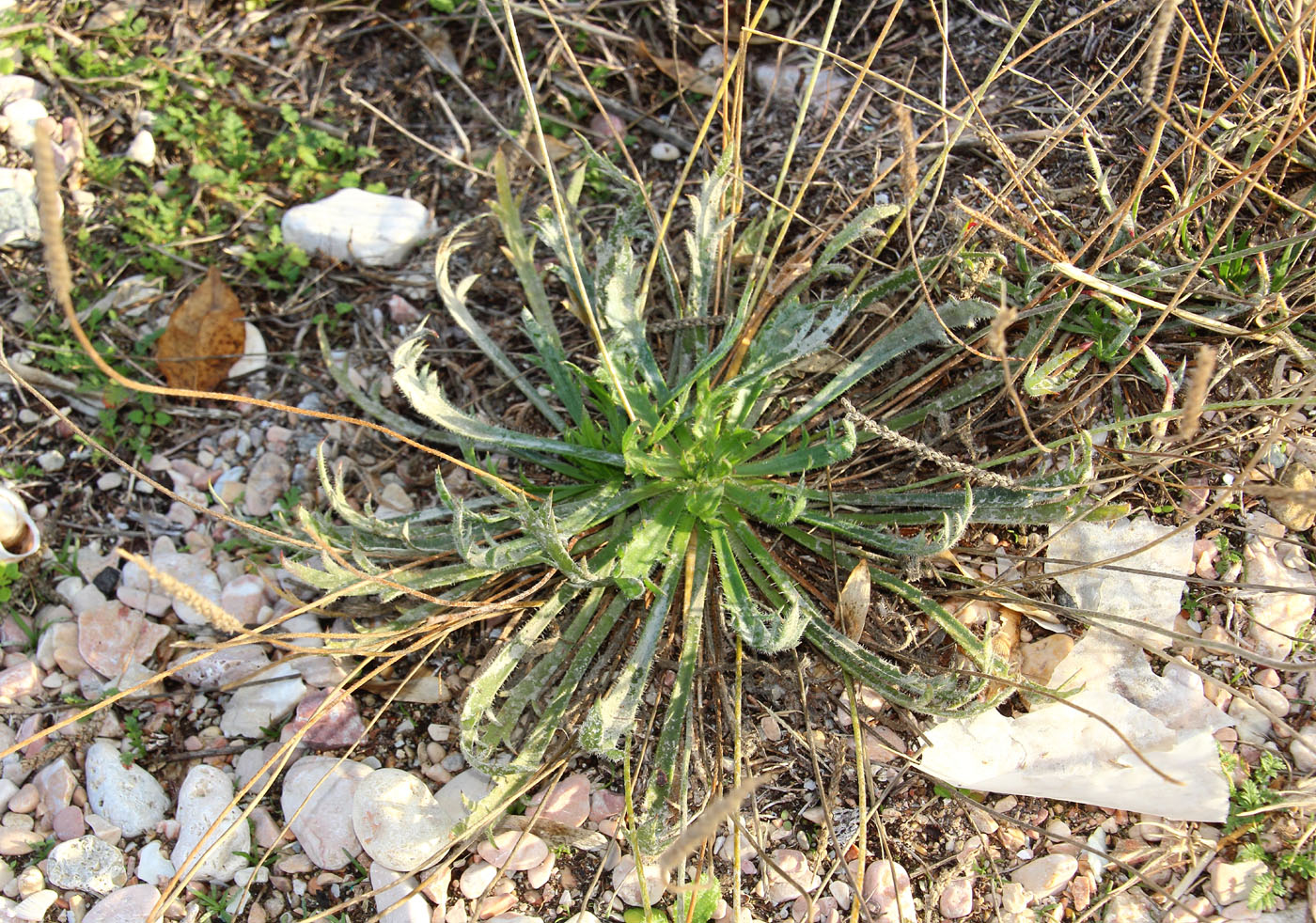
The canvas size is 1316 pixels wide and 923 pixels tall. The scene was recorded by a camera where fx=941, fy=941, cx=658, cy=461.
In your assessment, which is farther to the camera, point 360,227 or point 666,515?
point 360,227

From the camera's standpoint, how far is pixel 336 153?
2.82 metres

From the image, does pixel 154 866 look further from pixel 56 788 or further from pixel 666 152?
pixel 666 152

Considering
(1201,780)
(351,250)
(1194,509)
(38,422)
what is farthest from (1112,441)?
(38,422)

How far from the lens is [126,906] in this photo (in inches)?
75.0

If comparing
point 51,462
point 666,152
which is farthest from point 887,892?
point 51,462

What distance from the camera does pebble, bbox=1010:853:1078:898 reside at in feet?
5.88

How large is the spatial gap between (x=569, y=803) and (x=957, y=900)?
2.57ft

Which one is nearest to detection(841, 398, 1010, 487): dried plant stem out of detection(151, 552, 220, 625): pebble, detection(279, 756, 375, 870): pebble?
detection(279, 756, 375, 870): pebble

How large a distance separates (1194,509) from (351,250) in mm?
2236

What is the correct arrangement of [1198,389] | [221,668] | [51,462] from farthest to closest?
[51,462] < [221,668] < [1198,389]

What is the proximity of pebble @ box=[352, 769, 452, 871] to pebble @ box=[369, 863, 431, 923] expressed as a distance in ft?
0.09

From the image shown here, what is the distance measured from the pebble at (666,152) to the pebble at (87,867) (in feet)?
7.11

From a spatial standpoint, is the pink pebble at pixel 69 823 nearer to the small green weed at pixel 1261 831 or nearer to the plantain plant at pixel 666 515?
the plantain plant at pixel 666 515

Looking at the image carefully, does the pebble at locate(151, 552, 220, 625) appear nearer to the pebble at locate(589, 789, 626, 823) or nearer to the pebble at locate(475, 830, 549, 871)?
the pebble at locate(475, 830, 549, 871)
